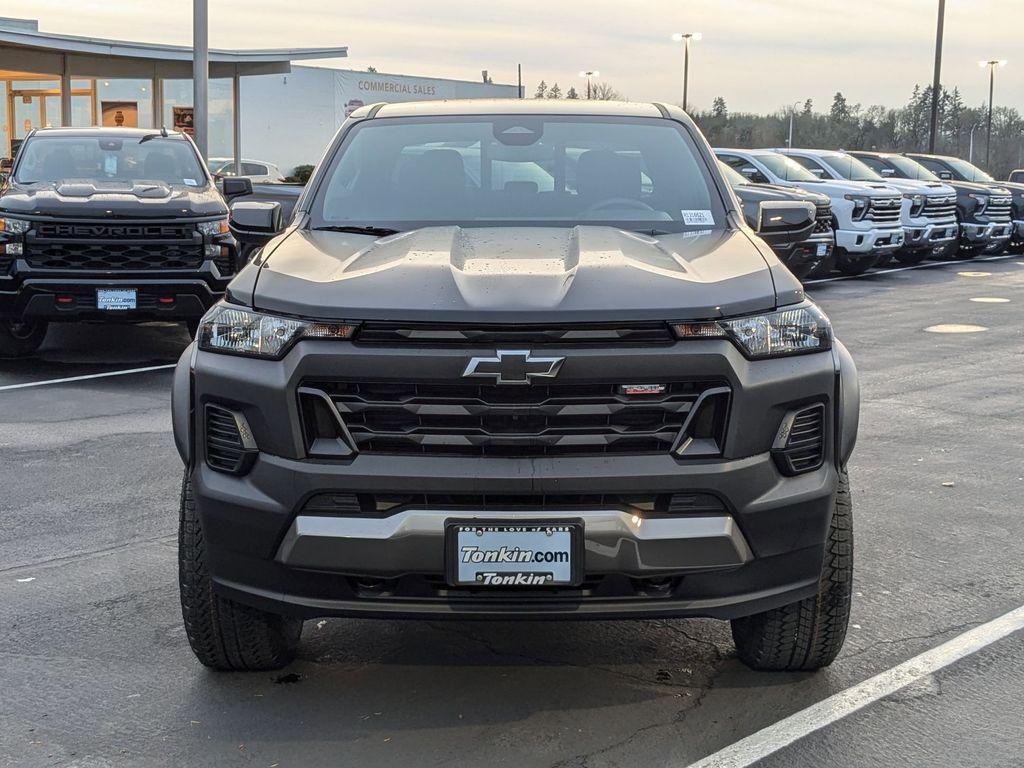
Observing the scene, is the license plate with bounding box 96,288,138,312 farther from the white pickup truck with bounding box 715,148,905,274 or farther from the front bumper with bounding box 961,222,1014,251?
the front bumper with bounding box 961,222,1014,251

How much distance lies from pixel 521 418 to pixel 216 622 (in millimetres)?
1205

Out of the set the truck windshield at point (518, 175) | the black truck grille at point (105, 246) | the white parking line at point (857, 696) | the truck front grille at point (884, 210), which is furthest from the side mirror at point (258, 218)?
the truck front grille at point (884, 210)

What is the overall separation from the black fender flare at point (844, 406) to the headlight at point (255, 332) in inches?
53.7

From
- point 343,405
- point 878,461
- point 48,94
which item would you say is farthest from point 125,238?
point 48,94

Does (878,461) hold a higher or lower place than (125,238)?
lower

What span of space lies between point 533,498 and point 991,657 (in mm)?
1841

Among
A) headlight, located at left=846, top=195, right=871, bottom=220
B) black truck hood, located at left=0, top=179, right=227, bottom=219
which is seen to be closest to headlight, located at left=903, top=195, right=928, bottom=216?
headlight, located at left=846, top=195, right=871, bottom=220

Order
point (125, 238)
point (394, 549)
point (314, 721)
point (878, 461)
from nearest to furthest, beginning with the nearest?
point (394, 549) < point (314, 721) < point (878, 461) < point (125, 238)

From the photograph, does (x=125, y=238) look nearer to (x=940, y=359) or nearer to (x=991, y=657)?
(x=940, y=359)

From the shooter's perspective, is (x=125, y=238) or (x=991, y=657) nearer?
(x=991, y=657)

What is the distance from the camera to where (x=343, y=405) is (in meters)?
3.61

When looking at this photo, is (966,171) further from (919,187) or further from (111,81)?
(111,81)

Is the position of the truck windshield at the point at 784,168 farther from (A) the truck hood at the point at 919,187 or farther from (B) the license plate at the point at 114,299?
Answer: (B) the license plate at the point at 114,299

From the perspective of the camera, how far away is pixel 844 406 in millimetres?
3801
